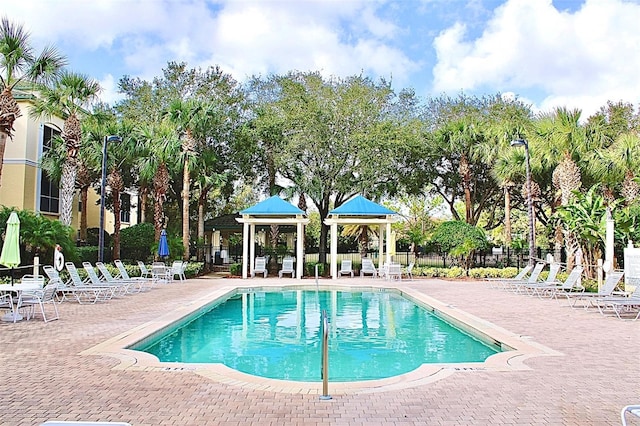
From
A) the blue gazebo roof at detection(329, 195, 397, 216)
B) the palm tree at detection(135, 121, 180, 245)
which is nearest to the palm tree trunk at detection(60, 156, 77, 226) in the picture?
the palm tree at detection(135, 121, 180, 245)

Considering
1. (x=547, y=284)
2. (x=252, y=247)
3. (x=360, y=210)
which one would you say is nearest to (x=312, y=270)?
(x=252, y=247)

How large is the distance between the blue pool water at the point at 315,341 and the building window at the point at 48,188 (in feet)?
58.1

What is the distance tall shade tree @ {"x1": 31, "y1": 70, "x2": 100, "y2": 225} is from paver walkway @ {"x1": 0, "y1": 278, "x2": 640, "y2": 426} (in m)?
14.3

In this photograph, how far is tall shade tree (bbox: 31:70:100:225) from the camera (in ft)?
67.8

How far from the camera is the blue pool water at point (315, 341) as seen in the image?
8414mm

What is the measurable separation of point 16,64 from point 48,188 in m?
13.3

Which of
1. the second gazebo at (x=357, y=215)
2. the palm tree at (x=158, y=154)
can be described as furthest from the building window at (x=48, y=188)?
the second gazebo at (x=357, y=215)

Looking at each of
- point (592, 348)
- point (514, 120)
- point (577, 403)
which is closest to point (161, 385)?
point (577, 403)

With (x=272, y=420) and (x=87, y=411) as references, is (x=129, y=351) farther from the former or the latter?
(x=272, y=420)

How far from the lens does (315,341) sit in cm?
1045

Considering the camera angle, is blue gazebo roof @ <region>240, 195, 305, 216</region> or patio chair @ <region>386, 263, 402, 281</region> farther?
blue gazebo roof @ <region>240, 195, 305, 216</region>

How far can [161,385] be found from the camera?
5977 millimetres

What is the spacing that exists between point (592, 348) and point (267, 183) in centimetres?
2304

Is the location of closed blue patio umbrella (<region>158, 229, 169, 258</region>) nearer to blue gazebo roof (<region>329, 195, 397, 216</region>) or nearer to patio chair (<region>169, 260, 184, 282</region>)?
patio chair (<region>169, 260, 184, 282</region>)
